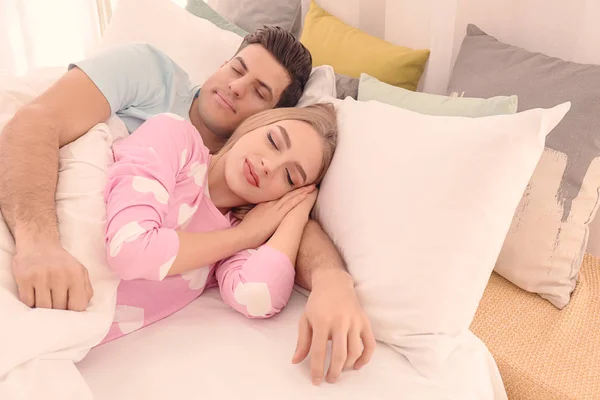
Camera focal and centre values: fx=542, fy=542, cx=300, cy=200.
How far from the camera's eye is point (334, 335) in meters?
0.85

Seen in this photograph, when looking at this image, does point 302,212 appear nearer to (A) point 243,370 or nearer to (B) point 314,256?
(B) point 314,256

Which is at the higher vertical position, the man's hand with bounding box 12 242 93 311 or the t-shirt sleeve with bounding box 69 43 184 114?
the t-shirt sleeve with bounding box 69 43 184 114

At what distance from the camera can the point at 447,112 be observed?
1.18 m

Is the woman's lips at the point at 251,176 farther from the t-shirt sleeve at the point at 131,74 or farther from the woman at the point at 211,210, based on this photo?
the t-shirt sleeve at the point at 131,74

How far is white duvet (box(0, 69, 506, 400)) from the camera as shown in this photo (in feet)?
2.50

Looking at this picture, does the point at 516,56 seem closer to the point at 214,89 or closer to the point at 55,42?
the point at 214,89

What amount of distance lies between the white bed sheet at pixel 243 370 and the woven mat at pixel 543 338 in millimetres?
59

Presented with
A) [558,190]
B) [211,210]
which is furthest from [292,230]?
[558,190]

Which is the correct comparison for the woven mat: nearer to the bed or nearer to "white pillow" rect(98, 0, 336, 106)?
the bed

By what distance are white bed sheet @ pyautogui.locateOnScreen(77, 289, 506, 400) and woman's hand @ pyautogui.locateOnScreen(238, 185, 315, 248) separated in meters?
0.18

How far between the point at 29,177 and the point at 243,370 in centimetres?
52

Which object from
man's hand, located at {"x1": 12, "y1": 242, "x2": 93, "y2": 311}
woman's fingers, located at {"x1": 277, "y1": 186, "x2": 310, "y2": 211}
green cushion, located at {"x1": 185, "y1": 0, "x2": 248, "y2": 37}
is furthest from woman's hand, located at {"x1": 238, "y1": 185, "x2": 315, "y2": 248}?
green cushion, located at {"x1": 185, "y1": 0, "x2": 248, "y2": 37}

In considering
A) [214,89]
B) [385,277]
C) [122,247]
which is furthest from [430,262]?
[214,89]

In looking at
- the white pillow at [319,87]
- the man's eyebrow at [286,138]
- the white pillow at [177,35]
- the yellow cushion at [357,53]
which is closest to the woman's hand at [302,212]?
the man's eyebrow at [286,138]
